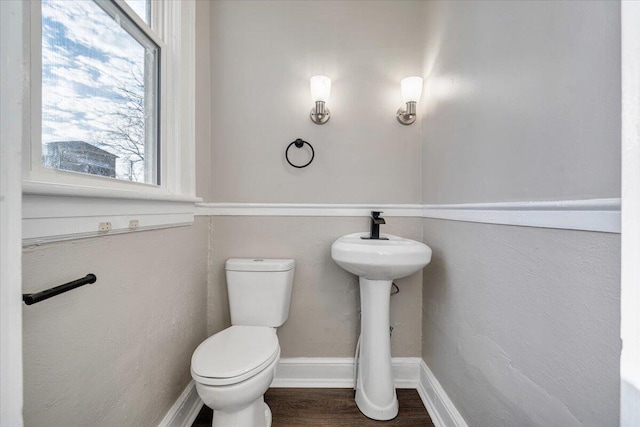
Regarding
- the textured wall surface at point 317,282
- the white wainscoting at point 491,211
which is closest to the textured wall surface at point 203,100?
the white wainscoting at point 491,211

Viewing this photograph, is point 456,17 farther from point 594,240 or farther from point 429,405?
point 429,405

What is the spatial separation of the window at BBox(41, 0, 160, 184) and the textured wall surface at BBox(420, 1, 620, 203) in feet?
4.35

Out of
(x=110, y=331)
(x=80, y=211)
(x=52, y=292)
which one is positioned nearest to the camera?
(x=52, y=292)

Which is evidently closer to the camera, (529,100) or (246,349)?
(529,100)

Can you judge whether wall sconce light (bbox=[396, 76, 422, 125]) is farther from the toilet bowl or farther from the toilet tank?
the toilet bowl

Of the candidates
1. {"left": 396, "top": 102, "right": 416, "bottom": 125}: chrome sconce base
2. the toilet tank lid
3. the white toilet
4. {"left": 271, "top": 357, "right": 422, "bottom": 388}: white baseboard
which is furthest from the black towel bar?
{"left": 396, "top": 102, "right": 416, "bottom": 125}: chrome sconce base

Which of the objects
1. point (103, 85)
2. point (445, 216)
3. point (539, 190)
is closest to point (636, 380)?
point (539, 190)

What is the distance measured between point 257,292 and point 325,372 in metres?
0.64

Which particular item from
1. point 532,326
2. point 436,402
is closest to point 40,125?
point 532,326

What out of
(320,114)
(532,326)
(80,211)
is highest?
(320,114)

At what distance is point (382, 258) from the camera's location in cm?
103

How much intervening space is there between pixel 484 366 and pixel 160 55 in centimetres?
186

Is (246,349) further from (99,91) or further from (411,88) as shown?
(411,88)

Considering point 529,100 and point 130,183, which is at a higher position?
point 529,100
